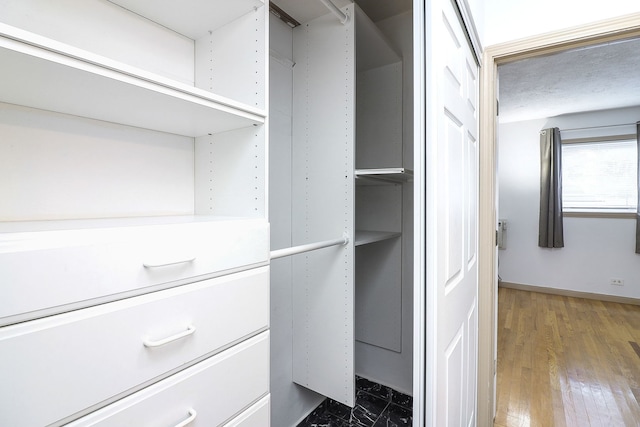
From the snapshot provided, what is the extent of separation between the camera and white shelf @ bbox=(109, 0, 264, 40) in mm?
856

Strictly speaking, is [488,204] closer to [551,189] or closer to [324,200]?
[324,200]

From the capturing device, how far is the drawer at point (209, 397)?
0.59 m

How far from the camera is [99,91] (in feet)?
2.12

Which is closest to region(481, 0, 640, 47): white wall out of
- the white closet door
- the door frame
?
the door frame

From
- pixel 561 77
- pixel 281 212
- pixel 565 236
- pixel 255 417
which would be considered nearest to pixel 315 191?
pixel 281 212

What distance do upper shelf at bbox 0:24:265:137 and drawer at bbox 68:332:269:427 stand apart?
1.97 ft

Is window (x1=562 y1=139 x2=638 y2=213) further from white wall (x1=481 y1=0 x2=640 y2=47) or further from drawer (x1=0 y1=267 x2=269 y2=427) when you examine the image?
drawer (x1=0 y1=267 x2=269 y2=427)

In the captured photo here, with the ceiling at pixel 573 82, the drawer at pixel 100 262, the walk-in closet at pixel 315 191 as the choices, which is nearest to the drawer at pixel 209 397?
the drawer at pixel 100 262

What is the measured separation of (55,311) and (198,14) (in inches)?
33.9

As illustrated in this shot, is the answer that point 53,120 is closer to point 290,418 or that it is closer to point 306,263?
point 306,263

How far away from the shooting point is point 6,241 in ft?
1.47

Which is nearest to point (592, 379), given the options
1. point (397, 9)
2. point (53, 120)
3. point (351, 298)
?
point (351, 298)

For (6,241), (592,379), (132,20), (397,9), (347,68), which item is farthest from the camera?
(592,379)

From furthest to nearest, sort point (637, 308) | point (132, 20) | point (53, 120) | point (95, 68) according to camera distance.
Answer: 1. point (637, 308)
2. point (132, 20)
3. point (53, 120)
4. point (95, 68)
